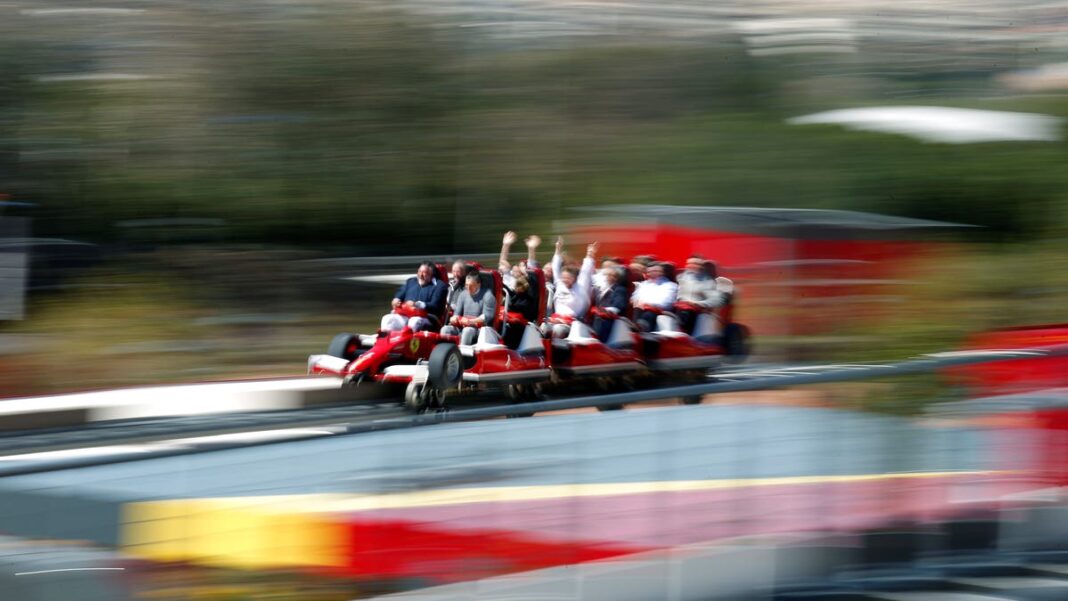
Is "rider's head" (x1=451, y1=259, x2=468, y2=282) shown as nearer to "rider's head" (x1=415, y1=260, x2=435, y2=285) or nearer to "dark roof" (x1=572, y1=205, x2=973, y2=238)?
"rider's head" (x1=415, y1=260, x2=435, y2=285)

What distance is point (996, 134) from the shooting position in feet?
72.2

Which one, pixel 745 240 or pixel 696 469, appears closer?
pixel 696 469

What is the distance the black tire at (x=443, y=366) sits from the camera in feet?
40.4

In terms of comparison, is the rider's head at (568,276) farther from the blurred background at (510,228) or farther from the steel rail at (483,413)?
the steel rail at (483,413)

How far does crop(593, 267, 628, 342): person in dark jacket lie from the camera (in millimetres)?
13781

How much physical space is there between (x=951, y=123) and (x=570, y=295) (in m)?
11.6

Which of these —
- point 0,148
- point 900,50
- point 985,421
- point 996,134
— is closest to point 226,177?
point 0,148

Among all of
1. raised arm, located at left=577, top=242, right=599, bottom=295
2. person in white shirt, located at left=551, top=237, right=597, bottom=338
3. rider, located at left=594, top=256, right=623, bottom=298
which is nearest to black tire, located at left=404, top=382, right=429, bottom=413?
person in white shirt, located at left=551, top=237, right=597, bottom=338

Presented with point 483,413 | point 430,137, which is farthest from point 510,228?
point 483,413

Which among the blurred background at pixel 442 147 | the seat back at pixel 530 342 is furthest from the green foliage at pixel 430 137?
the seat back at pixel 530 342

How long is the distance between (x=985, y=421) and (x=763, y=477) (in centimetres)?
120

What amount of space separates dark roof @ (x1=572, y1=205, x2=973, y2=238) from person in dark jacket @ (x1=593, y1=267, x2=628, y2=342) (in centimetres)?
274

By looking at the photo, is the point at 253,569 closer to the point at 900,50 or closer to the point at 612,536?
the point at 612,536

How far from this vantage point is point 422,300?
530 inches
